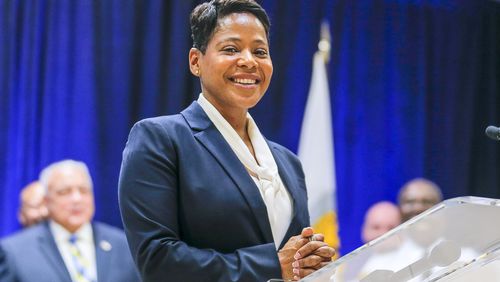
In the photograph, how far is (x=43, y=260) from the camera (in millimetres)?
3889

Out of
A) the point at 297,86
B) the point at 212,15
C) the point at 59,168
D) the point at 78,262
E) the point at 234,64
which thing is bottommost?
the point at 78,262

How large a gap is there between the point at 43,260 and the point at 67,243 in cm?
14

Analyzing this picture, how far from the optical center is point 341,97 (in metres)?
5.23

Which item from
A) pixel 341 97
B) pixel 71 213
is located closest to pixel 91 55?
pixel 71 213

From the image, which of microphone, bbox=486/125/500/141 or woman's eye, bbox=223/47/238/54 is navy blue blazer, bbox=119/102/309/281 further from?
microphone, bbox=486/125/500/141

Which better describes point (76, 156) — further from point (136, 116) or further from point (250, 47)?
point (250, 47)

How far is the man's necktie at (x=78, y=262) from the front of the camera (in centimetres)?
394

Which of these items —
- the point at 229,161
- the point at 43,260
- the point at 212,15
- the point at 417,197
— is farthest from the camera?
the point at 417,197

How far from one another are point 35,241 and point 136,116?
35.3 inches

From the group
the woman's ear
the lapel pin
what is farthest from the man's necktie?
the woman's ear

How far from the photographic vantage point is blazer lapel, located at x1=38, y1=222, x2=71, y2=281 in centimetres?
388

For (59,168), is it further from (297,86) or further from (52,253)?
(297,86)

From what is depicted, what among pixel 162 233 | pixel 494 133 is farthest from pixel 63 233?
pixel 494 133

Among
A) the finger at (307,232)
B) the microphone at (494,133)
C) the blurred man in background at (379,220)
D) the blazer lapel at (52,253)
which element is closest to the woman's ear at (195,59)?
the finger at (307,232)
